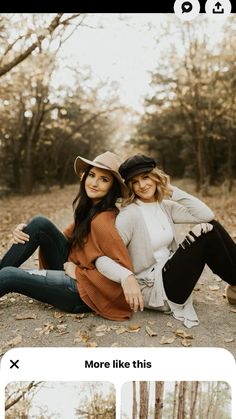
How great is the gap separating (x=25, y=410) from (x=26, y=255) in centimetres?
89

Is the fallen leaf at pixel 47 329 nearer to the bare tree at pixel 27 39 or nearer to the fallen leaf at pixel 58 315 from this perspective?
the fallen leaf at pixel 58 315

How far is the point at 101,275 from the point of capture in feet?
8.55

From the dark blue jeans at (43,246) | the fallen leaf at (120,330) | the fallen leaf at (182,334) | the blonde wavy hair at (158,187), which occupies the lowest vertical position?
the fallen leaf at (182,334)

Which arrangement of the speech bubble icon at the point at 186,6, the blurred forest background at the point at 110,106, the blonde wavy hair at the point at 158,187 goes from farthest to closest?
1. the blurred forest background at the point at 110,106
2. the blonde wavy hair at the point at 158,187
3. the speech bubble icon at the point at 186,6

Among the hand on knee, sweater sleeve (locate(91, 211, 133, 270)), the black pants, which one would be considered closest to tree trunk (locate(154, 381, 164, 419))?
the black pants

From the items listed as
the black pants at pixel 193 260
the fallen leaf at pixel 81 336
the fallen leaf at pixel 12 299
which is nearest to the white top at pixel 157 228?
the black pants at pixel 193 260

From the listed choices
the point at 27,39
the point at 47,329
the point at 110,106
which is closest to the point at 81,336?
the point at 47,329

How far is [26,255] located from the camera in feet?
9.11

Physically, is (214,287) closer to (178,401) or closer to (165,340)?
(165,340)

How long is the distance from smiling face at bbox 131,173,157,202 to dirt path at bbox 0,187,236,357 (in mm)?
690

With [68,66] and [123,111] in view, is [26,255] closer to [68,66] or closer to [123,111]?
[68,66]

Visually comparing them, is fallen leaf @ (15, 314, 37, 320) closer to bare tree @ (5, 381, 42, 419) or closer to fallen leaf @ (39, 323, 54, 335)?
fallen leaf @ (39, 323, 54, 335)

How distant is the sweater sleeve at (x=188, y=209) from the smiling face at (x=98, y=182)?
400 millimetres

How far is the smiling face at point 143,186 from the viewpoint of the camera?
2631mm
